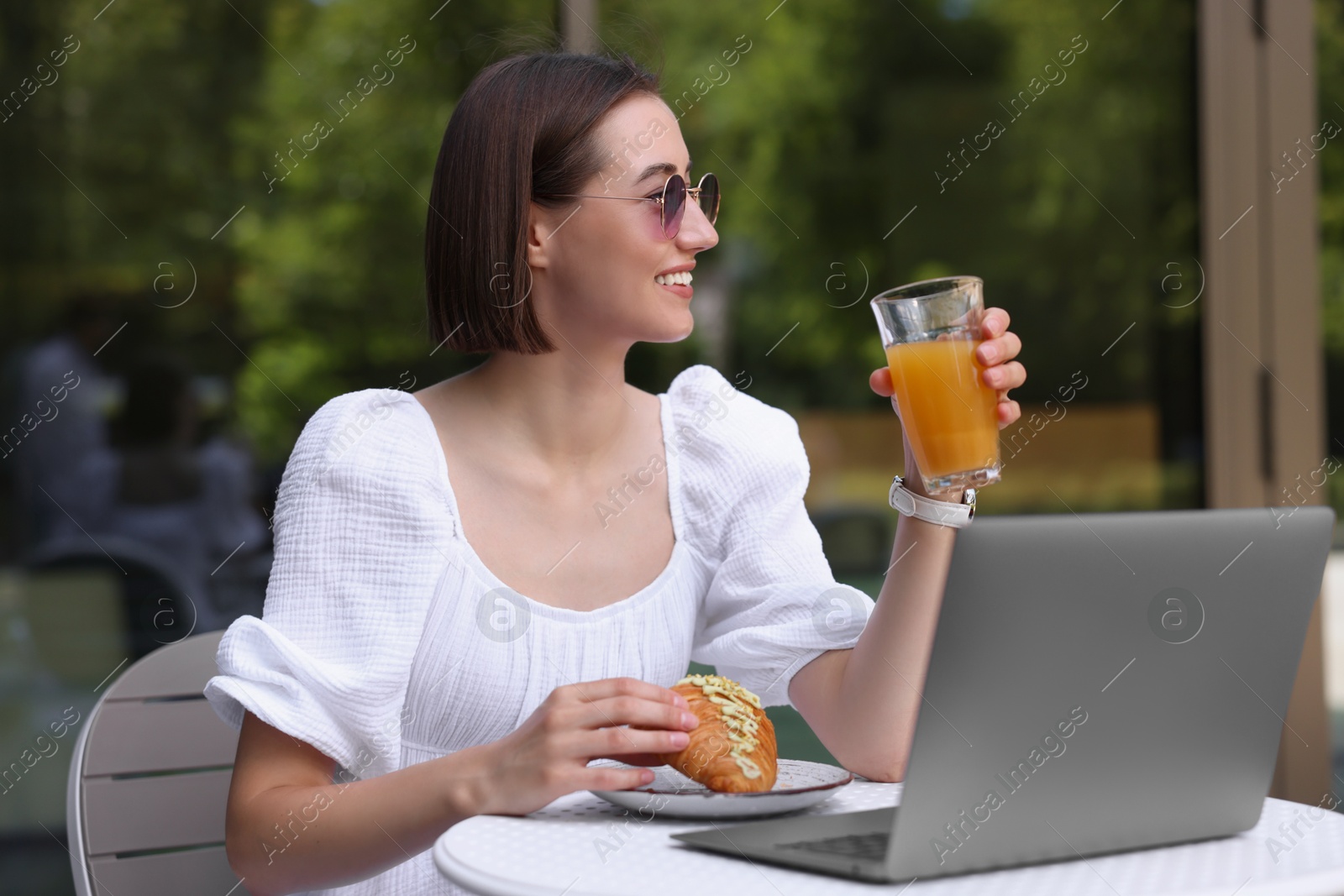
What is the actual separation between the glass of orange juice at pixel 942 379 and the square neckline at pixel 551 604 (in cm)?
43

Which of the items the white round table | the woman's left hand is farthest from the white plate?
the woman's left hand

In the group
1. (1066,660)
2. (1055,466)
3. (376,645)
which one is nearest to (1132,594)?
(1066,660)

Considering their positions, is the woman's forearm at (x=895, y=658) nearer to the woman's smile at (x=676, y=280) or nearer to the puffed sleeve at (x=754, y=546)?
the puffed sleeve at (x=754, y=546)

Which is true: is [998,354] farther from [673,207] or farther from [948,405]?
[673,207]

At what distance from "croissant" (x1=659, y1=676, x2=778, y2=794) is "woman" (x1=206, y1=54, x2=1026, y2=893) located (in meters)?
0.22

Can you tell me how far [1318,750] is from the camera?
11.1ft

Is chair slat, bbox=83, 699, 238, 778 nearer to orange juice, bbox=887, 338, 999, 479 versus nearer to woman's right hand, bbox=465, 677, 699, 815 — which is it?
woman's right hand, bbox=465, 677, 699, 815

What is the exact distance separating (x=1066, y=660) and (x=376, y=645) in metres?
0.77

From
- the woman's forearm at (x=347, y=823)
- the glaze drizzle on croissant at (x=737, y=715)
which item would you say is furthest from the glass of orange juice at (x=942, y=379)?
the woman's forearm at (x=347, y=823)

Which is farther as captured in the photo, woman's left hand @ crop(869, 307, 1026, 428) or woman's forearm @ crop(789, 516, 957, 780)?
woman's forearm @ crop(789, 516, 957, 780)

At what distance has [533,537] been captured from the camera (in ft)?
5.18

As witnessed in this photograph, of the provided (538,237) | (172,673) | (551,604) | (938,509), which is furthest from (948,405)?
(172,673)

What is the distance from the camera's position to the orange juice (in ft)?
4.09

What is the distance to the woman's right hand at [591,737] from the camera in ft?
3.61
